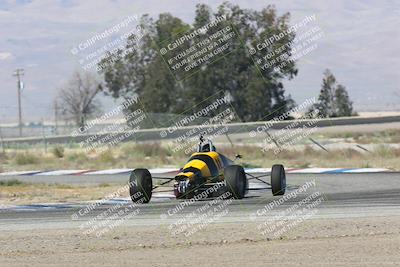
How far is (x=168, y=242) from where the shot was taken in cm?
1284

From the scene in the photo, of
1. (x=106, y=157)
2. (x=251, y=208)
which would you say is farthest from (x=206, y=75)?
(x=251, y=208)

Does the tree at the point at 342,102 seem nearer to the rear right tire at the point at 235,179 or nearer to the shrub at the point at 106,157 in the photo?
the shrub at the point at 106,157

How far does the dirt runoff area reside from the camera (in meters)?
10.7

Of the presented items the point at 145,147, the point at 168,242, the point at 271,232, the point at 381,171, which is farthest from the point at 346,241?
the point at 145,147

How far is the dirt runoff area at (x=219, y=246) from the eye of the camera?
10656mm

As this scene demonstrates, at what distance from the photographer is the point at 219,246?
1212cm

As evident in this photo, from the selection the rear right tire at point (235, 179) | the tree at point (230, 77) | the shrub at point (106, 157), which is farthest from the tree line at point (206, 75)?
the rear right tire at point (235, 179)

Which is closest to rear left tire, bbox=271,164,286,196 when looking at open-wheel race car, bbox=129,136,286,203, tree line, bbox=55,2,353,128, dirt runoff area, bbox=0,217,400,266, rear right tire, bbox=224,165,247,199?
open-wheel race car, bbox=129,136,286,203

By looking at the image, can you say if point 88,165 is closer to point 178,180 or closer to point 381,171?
point 381,171

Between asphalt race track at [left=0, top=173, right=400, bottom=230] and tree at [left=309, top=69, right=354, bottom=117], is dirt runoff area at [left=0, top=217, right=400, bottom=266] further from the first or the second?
tree at [left=309, top=69, right=354, bottom=117]

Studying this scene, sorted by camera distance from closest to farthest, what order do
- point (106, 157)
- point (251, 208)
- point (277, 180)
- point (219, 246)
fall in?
point (219, 246) → point (251, 208) → point (277, 180) → point (106, 157)

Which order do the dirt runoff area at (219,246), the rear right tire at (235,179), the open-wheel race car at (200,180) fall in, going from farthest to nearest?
the open-wheel race car at (200,180)
the rear right tire at (235,179)
the dirt runoff area at (219,246)

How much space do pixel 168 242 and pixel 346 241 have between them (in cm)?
286

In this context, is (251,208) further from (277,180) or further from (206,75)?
(206,75)
